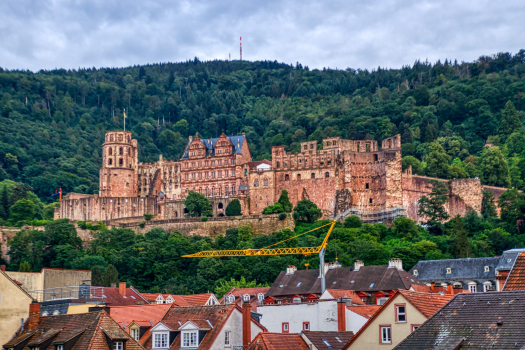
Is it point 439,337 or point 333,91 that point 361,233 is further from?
point 333,91

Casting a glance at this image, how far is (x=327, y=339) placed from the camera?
3841 cm

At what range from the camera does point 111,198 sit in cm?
11431

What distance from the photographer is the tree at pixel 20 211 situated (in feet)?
383

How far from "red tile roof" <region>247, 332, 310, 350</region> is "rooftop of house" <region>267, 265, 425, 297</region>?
28816mm

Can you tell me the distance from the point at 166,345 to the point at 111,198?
247ft

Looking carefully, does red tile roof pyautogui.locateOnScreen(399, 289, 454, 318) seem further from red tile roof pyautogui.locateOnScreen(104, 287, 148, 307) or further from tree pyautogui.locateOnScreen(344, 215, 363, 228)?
tree pyautogui.locateOnScreen(344, 215, 363, 228)

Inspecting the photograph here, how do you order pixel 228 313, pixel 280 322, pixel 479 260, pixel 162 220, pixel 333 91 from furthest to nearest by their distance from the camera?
pixel 333 91, pixel 162 220, pixel 479 260, pixel 280 322, pixel 228 313

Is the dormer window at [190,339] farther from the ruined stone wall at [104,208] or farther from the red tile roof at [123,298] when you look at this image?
the ruined stone wall at [104,208]

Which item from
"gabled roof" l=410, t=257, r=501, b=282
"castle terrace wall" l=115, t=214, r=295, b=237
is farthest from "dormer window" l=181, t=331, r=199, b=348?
"castle terrace wall" l=115, t=214, r=295, b=237

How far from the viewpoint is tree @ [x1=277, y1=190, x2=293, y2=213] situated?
106m

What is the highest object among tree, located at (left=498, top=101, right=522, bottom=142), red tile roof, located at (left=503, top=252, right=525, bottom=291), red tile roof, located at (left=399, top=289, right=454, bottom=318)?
tree, located at (left=498, top=101, right=522, bottom=142)

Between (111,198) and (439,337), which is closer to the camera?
(439,337)

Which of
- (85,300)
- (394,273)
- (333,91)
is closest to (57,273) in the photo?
(85,300)

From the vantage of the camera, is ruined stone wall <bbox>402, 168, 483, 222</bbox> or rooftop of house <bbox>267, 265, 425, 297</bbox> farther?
ruined stone wall <bbox>402, 168, 483, 222</bbox>
